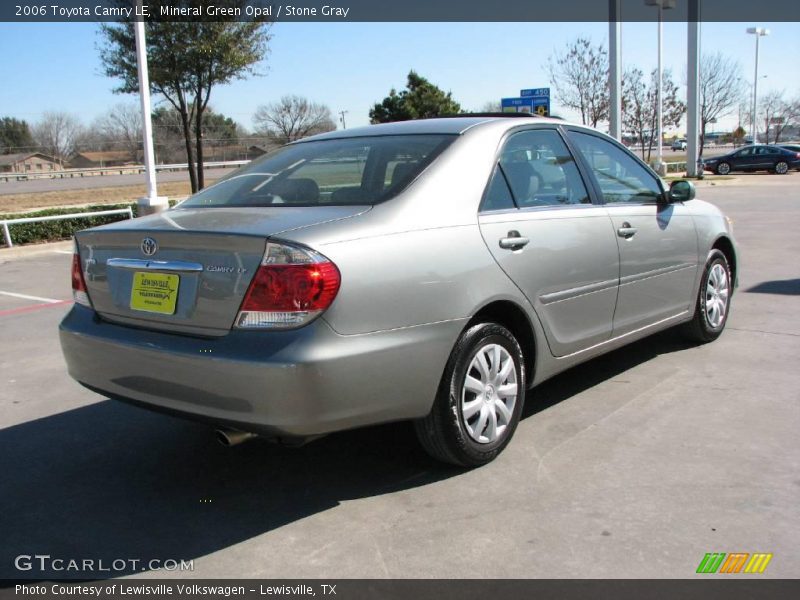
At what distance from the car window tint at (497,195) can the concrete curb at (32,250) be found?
11.3m

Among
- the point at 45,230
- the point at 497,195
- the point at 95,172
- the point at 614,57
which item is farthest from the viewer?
the point at 95,172

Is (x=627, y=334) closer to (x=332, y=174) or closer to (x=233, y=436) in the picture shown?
(x=332, y=174)

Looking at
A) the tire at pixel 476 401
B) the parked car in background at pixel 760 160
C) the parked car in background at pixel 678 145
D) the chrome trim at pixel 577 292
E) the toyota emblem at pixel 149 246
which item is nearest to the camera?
the toyota emblem at pixel 149 246

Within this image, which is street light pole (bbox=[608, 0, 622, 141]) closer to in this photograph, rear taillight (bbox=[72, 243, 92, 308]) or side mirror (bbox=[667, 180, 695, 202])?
side mirror (bbox=[667, 180, 695, 202])

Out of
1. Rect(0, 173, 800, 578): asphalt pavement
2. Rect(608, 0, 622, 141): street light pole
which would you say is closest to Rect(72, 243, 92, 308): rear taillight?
Rect(0, 173, 800, 578): asphalt pavement

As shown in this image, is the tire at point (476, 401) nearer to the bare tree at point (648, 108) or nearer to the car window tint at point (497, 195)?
the car window tint at point (497, 195)

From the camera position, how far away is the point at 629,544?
2.99 m

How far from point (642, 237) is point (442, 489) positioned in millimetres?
2227

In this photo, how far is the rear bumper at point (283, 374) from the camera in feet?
9.70

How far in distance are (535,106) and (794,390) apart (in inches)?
563

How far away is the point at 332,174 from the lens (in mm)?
4008

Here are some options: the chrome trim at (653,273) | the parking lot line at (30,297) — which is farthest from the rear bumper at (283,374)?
the parking lot line at (30,297)

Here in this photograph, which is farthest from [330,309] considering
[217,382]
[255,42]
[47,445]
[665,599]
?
[255,42]

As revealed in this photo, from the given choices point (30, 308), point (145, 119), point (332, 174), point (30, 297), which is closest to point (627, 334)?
point (332, 174)
